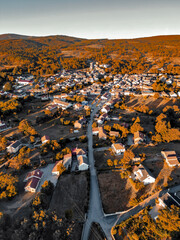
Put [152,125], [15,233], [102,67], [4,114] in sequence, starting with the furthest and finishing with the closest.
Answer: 1. [102,67]
2. [4,114]
3. [152,125]
4. [15,233]

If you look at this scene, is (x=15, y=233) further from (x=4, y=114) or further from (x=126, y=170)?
(x=4, y=114)

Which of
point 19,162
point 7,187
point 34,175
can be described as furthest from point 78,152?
point 7,187

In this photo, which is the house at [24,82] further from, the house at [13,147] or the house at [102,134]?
the house at [102,134]

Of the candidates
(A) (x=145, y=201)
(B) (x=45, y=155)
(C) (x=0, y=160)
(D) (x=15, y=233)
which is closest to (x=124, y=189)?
(A) (x=145, y=201)

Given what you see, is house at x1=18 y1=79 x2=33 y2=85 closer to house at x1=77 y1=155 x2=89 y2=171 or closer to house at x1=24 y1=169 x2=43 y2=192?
house at x1=24 y1=169 x2=43 y2=192

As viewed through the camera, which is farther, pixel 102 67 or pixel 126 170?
pixel 102 67

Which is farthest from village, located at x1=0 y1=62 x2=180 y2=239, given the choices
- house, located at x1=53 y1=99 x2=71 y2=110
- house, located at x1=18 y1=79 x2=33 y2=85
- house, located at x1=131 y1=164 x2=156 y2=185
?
house, located at x1=18 y1=79 x2=33 y2=85

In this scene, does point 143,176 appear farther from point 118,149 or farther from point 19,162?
point 19,162
